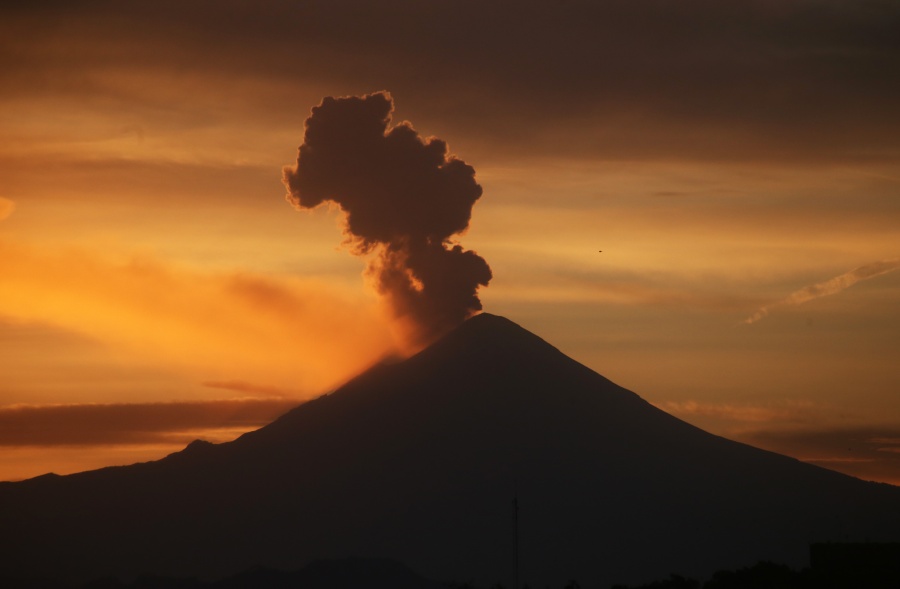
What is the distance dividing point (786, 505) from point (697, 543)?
38.8ft

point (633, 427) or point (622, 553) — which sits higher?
point (633, 427)

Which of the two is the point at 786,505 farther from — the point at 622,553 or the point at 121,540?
Answer: the point at 121,540

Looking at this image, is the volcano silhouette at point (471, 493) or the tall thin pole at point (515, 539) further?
the volcano silhouette at point (471, 493)

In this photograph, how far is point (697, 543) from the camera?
14975 centimetres

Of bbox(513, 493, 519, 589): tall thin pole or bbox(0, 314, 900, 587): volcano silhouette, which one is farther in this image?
bbox(0, 314, 900, 587): volcano silhouette

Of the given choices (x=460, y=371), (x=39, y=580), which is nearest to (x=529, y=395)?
(x=460, y=371)

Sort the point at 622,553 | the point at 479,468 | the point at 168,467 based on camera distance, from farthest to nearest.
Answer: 1. the point at 168,467
2. the point at 479,468
3. the point at 622,553

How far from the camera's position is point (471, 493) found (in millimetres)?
154625

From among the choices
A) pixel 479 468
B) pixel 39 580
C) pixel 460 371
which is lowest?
pixel 39 580

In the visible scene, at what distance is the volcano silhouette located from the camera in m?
149

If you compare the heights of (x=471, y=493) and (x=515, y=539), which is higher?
(x=471, y=493)

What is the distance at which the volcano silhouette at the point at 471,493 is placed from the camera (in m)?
149

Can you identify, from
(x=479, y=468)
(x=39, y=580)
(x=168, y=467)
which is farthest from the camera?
(x=168, y=467)

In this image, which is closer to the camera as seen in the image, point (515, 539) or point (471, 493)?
point (515, 539)
